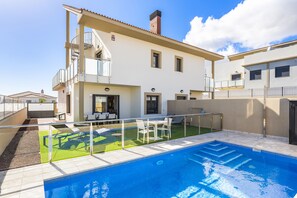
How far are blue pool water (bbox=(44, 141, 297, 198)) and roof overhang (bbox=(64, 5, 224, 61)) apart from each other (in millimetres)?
8081

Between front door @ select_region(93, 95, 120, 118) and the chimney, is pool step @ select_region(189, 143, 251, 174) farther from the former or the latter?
the chimney

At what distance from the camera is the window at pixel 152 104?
13344mm

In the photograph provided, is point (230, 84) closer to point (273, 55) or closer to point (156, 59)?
point (273, 55)

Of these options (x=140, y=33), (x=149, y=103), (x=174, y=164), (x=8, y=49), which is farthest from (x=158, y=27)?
(x=8, y=49)

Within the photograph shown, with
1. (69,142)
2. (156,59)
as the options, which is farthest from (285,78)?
(69,142)

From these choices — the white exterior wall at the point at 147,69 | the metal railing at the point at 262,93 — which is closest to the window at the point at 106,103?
the white exterior wall at the point at 147,69

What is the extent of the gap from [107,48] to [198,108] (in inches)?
308

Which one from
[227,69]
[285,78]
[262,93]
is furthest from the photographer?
[227,69]

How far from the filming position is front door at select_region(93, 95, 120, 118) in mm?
12148

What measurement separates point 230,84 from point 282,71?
6.86m

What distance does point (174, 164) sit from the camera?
5.93 metres

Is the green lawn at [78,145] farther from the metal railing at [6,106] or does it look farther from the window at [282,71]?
the window at [282,71]

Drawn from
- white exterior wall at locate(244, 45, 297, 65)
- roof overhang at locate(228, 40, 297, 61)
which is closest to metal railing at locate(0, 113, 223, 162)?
white exterior wall at locate(244, 45, 297, 65)

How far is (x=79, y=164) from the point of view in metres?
5.12
